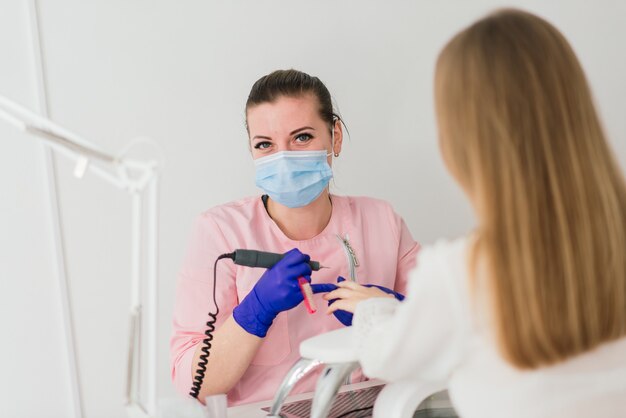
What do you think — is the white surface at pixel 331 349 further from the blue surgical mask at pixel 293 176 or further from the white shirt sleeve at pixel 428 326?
the blue surgical mask at pixel 293 176

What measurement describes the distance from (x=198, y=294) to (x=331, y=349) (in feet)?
2.33

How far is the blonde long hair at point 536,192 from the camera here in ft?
3.34

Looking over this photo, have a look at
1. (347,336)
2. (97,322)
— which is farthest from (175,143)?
(347,336)

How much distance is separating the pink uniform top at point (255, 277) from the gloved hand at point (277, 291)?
18cm

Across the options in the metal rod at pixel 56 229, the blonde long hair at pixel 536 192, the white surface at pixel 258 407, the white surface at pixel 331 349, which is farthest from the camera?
the metal rod at pixel 56 229

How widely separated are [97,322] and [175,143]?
57 cm

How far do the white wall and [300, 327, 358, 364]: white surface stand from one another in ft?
3.49

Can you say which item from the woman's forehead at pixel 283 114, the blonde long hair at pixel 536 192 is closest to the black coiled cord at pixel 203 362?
the woman's forehead at pixel 283 114

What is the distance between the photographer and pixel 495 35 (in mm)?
1063

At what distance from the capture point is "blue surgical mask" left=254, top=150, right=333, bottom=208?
181 centimetres

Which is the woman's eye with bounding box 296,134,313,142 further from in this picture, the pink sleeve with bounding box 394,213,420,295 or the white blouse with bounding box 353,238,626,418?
the white blouse with bounding box 353,238,626,418

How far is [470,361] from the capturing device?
108 centimetres

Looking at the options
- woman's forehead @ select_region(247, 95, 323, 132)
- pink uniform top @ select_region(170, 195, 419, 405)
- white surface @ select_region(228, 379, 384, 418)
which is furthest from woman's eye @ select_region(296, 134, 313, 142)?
white surface @ select_region(228, 379, 384, 418)

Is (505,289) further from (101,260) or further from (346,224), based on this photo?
(101,260)
